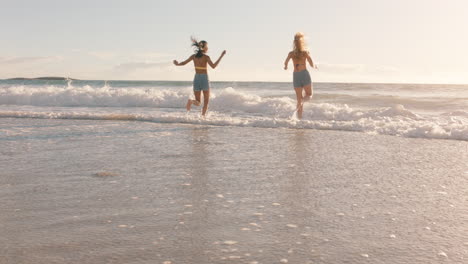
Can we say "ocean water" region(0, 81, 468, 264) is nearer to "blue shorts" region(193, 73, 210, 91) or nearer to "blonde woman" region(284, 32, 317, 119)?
"blonde woman" region(284, 32, 317, 119)

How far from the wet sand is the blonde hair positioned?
4152mm

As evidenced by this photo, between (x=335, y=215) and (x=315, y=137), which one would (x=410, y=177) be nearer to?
(x=335, y=215)

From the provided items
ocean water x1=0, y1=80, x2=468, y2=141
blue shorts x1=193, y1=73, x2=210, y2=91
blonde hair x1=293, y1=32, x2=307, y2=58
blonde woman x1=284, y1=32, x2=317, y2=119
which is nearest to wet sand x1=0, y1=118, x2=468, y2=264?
ocean water x1=0, y1=80, x2=468, y2=141

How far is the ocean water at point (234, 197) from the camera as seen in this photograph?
7.62ft

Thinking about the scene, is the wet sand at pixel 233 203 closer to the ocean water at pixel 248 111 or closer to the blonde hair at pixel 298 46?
the ocean water at pixel 248 111

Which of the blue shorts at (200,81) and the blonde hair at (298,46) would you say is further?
the blue shorts at (200,81)

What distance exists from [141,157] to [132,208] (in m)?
2.15

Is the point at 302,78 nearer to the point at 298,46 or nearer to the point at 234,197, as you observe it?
the point at 298,46

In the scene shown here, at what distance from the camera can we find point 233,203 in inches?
126

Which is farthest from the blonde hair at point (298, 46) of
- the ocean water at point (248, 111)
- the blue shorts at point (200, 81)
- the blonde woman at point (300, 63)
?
the blue shorts at point (200, 81)

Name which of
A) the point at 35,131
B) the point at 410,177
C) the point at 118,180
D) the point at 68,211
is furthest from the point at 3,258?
the point at 35,131

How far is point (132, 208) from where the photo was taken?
10.0ft

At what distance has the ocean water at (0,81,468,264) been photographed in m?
2.32

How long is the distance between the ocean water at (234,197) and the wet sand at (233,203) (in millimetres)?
12
